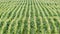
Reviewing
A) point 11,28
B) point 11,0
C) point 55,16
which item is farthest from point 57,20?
point 11,0

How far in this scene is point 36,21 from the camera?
10.0m

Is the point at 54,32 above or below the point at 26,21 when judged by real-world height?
below

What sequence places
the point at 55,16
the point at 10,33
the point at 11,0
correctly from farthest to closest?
the point at 11,0
the point at 55,16
the point at 10,33

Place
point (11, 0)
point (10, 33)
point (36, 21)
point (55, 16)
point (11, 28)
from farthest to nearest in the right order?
point (11, 0), point (55, 16), point (36, 21), point (11, 28), point (10, 33)

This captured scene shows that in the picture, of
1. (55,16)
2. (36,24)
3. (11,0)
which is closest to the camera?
(36,24)

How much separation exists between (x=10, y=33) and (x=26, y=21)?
2257 millimetres

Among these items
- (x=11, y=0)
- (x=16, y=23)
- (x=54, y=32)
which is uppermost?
(x=11, y=0)

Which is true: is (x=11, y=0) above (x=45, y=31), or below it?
above

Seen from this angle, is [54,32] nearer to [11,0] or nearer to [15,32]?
[15,32]

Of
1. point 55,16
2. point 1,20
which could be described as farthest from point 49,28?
point 1,20

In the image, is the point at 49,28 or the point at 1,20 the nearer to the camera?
the point at 49,28

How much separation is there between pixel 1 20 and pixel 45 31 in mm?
3548

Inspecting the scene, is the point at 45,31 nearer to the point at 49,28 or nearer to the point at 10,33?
the point at 49,28

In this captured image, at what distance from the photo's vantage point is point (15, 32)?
26.7ft
